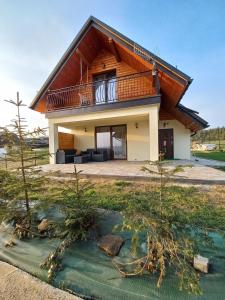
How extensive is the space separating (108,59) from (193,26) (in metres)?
6.14

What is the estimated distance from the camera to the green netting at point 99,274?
1579 mm

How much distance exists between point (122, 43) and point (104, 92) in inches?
101

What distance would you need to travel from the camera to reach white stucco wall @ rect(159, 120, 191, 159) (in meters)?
11.4

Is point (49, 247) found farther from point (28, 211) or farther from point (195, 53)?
point (195, 53)

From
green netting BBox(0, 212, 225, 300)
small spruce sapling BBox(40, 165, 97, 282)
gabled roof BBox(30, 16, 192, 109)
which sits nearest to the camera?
green netting BBox(0, 212, 225, 300)

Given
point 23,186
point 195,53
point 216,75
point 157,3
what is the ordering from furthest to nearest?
point 216,75 → point 195,53 → point 157,3 → point 23,186

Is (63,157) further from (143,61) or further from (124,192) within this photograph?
(143,61)

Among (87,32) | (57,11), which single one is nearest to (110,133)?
(87,32)

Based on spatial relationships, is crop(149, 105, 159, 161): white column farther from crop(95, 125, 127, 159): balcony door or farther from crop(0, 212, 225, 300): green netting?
crop(0, 212, 225, 300): green netting

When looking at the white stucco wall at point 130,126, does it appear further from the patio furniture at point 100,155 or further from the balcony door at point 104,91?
the balcony door at point 104,91

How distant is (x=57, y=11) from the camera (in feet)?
26.1

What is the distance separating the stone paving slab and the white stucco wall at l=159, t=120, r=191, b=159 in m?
10.9

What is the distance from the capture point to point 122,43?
8023mm

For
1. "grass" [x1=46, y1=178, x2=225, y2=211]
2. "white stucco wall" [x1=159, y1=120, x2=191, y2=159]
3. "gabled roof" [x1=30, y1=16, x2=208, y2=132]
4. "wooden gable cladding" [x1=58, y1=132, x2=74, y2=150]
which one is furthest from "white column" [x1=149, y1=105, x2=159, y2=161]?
"wooden gable cladding" [x1=58, y1=132, x2=74, y2=150]
